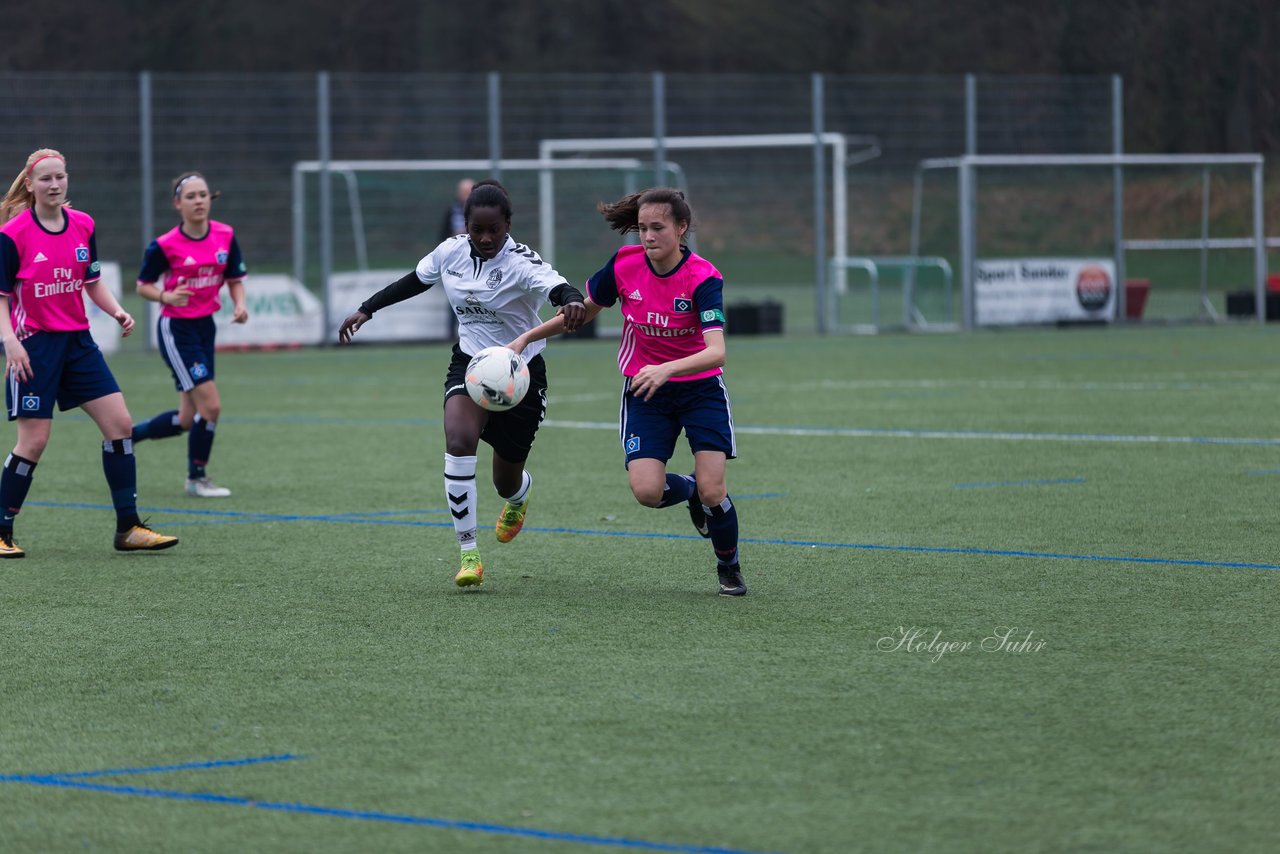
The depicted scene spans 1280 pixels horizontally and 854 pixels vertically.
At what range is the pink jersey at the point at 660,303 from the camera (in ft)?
23.3

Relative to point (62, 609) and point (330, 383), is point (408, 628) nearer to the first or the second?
point (62, 609)

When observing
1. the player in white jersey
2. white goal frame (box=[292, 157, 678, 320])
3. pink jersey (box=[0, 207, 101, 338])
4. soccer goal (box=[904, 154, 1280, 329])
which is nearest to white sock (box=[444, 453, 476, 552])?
the player in white jersey

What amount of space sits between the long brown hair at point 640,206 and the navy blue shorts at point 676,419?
60 centimetres

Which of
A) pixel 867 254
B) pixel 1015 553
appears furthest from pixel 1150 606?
pixel 867 254

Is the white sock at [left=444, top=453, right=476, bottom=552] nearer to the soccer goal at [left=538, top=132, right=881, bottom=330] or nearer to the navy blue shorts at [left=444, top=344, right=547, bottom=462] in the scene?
the navy blue shorts at [left=444, top=344, right=547, bottom=462]

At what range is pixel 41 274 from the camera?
8.24m

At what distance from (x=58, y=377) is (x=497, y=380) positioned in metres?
2.29

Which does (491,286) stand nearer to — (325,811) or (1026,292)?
(325,811)

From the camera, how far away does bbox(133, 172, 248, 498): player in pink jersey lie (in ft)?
35.3

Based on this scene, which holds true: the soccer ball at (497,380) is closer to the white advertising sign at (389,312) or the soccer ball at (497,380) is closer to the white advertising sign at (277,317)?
the white advertising sign at (277,317)

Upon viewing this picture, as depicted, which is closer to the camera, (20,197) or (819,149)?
(20,197)

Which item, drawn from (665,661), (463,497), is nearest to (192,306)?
(463,497)

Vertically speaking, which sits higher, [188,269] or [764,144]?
[764,144]

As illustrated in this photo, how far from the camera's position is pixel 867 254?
107 ft
